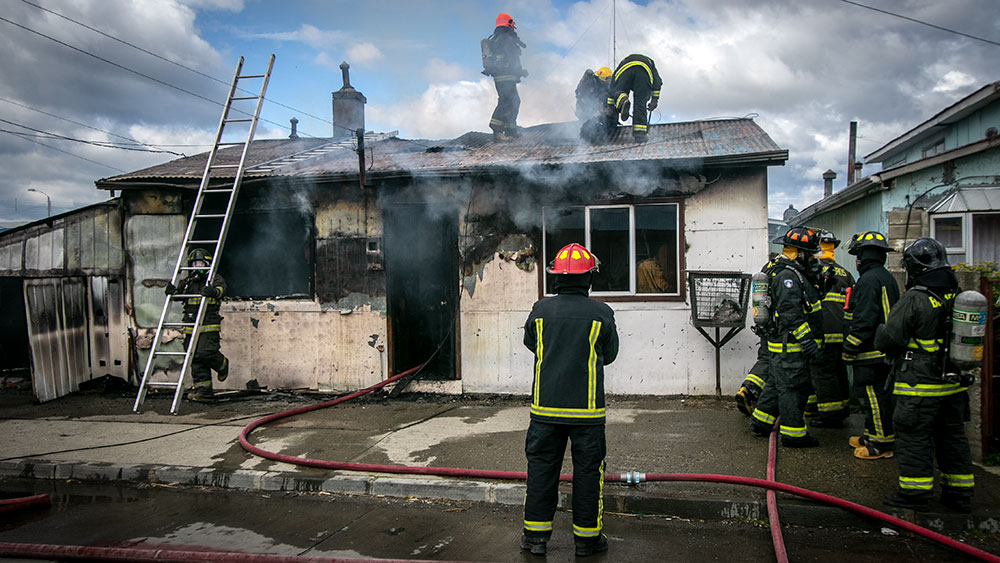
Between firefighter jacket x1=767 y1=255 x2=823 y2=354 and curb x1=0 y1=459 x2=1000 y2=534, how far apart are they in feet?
5.57

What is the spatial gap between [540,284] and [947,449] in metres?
5.09

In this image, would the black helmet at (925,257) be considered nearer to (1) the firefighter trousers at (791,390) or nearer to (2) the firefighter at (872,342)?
(2) the firefighter at (872,342)

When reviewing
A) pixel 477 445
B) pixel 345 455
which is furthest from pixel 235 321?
pixel 477 445

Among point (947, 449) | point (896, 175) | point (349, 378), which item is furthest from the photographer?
point (349, 378)

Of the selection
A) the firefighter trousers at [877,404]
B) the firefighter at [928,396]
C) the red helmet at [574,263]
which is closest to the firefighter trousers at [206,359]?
the red helmet at [574,263]

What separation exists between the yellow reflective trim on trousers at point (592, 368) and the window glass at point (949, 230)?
6.68 m

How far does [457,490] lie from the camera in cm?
518

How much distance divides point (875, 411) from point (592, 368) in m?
3.11

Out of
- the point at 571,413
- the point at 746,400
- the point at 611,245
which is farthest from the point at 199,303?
the point at 746,400

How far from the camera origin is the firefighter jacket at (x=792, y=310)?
5.83 metres

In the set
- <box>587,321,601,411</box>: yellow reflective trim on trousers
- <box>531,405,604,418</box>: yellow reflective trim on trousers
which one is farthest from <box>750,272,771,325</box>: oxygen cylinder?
<box>531,405,604,418</box>: yellow reflective trim on trousers

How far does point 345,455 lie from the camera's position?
20.1 feet

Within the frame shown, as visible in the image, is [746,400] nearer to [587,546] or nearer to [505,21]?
[587,546]

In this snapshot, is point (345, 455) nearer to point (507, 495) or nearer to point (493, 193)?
point (507, 495)
